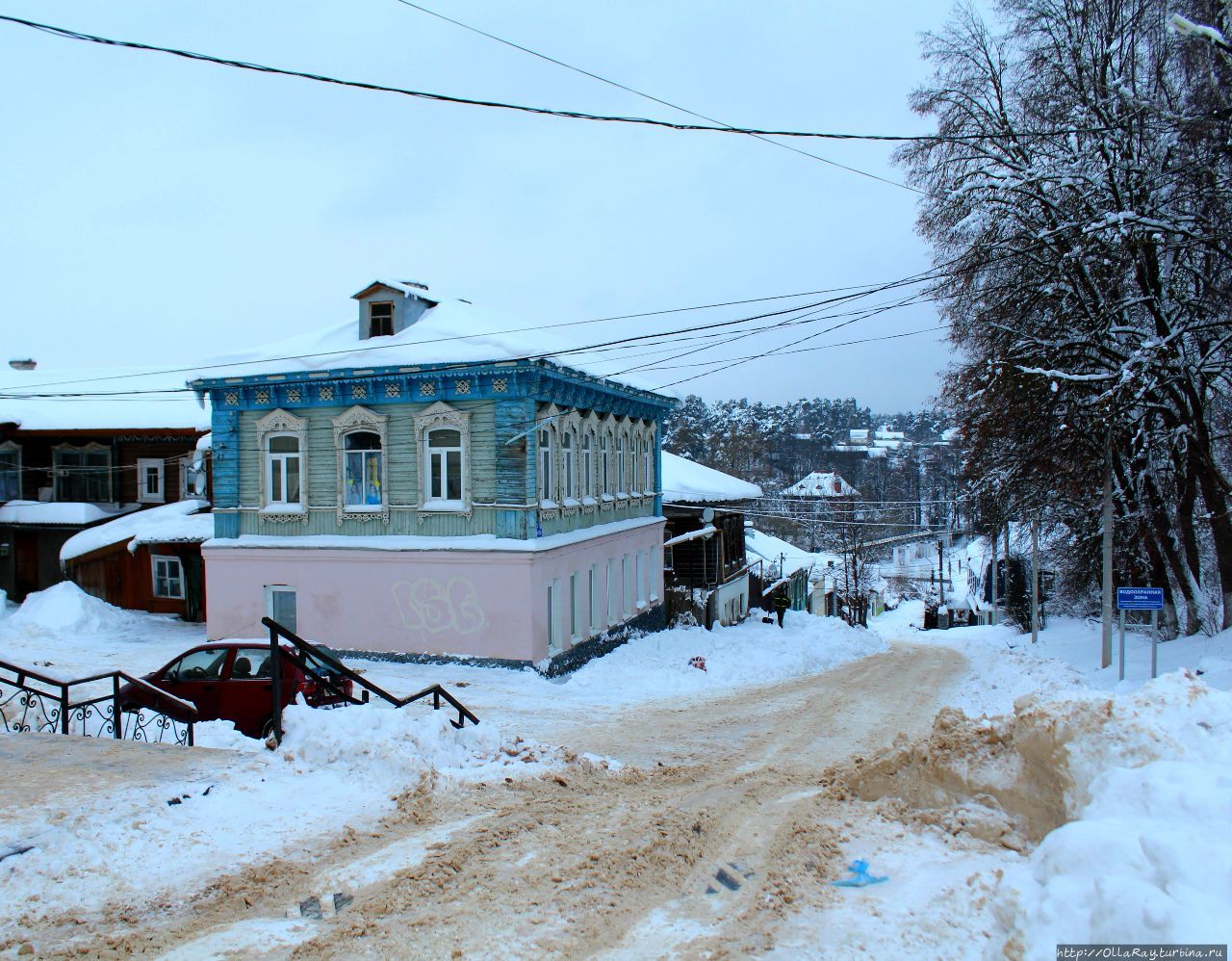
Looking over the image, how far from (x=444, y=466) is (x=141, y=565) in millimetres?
14399

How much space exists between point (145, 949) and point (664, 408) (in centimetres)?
2393

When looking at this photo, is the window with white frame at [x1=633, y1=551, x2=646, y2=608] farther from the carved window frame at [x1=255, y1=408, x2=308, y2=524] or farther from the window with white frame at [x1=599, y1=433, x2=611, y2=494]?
the carved window frame at [x1=255, y1=408, x2=308, y2=524]

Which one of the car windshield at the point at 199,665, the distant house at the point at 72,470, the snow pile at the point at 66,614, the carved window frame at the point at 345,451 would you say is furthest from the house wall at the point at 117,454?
the car windshield at the point at 199,665

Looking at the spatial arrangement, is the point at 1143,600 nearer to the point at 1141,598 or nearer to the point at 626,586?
the point at 1141,598

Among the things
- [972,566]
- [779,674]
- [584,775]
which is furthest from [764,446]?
[584,775]

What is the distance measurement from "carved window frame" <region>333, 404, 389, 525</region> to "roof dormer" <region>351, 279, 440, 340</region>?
91.5 inches

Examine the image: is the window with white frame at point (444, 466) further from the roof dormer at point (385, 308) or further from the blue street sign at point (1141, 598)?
the blue street sign at point (1141, 598)

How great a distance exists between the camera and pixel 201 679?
12.5 meters

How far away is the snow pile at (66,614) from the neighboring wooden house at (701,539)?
16404mm

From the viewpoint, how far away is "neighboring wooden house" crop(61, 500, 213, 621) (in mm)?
26875

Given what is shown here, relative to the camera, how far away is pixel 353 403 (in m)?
19.4

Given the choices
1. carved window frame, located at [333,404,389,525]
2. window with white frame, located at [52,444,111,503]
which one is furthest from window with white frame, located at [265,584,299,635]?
window with white frame, located at [52,444,111,503]

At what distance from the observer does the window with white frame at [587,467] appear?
71.4ft

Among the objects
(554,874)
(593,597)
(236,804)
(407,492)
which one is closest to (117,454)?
(407,492)
